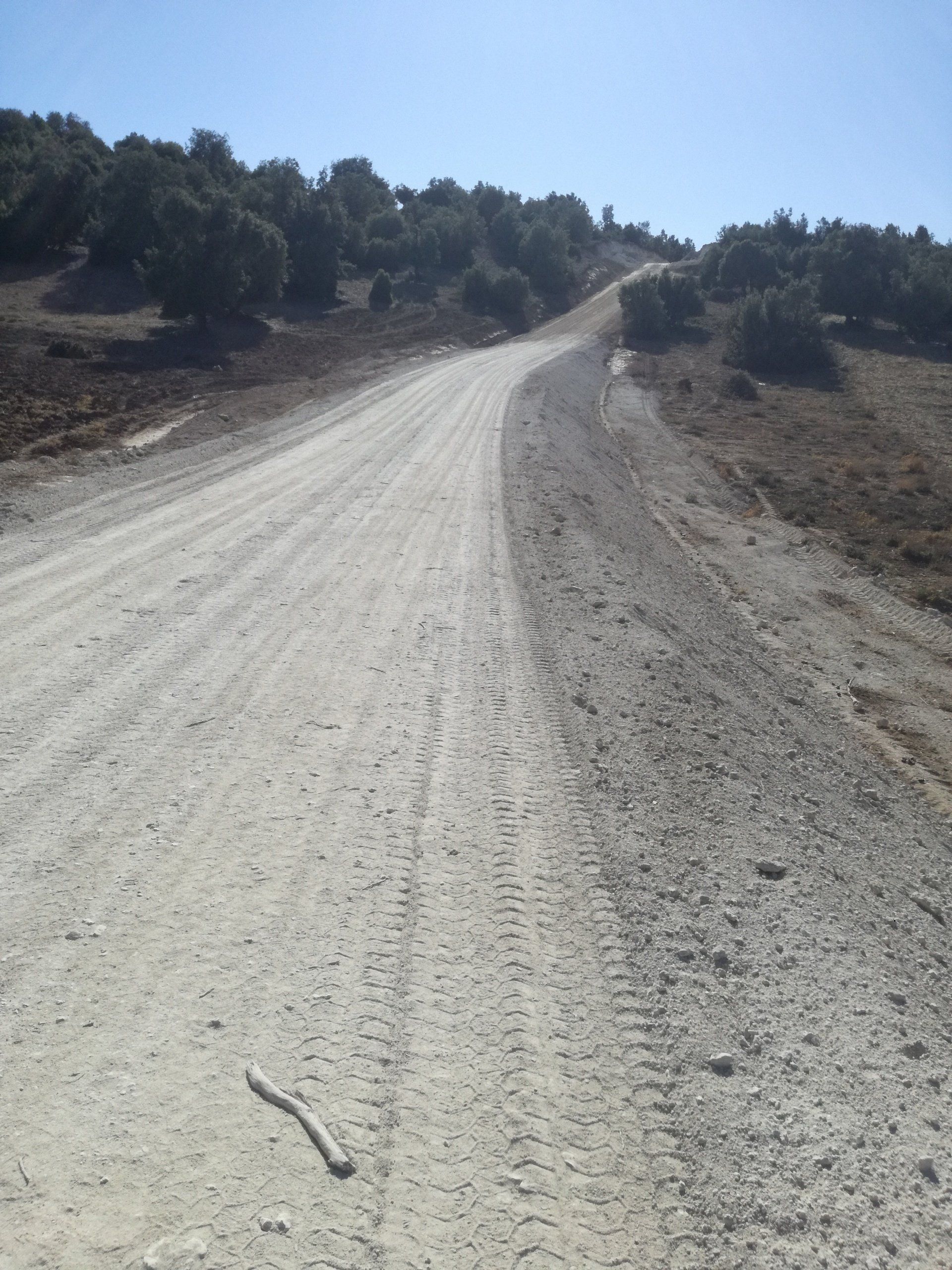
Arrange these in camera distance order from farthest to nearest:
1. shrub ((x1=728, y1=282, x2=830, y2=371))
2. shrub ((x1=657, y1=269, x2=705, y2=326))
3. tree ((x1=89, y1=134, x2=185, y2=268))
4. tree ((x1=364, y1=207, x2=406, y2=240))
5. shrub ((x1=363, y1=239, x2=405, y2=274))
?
1. tree ((x1=364, y1=207, x2=406, y2=240))
2. shrub ((x1=363, y1=239, x2=405, y2=274))
3. shrub ((x1=657, y1=269, x2=705, y2=326))
4. shrub ((x1=728, y1=282, x2=830, y2=371))
5. tree ((x1=89, y1=134, x2=185, y2=268))

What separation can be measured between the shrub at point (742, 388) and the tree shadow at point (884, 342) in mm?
14269

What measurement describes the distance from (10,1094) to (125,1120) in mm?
508

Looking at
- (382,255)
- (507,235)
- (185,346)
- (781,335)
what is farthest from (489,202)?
(185,346)

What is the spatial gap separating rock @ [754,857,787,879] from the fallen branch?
3475mm

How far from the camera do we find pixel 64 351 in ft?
85.8

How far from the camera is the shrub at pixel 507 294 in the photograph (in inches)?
2207

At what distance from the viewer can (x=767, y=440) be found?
29.3 metres

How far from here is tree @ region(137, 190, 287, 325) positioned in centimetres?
3328

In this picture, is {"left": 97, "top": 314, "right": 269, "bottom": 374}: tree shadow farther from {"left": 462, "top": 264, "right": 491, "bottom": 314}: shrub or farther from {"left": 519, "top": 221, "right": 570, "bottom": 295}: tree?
{"left": 519, "top": 221, "right": 570, "bottom": 295}: tree

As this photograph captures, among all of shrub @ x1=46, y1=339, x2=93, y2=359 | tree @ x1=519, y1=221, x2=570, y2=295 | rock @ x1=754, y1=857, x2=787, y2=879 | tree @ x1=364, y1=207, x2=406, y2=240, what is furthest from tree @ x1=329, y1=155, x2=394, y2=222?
rock @ x1=754, y1=857, x2=787, y2=879

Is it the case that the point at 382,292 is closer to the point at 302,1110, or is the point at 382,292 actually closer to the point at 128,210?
the point at 128,210

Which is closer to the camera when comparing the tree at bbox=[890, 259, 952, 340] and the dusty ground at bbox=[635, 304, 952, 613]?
the dusty ground at bbox=[635, 304, 952, 613]

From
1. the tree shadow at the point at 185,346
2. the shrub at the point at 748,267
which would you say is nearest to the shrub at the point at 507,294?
the tree shadow at the point at 185,346

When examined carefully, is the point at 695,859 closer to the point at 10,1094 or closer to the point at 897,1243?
the point at 897,1243
